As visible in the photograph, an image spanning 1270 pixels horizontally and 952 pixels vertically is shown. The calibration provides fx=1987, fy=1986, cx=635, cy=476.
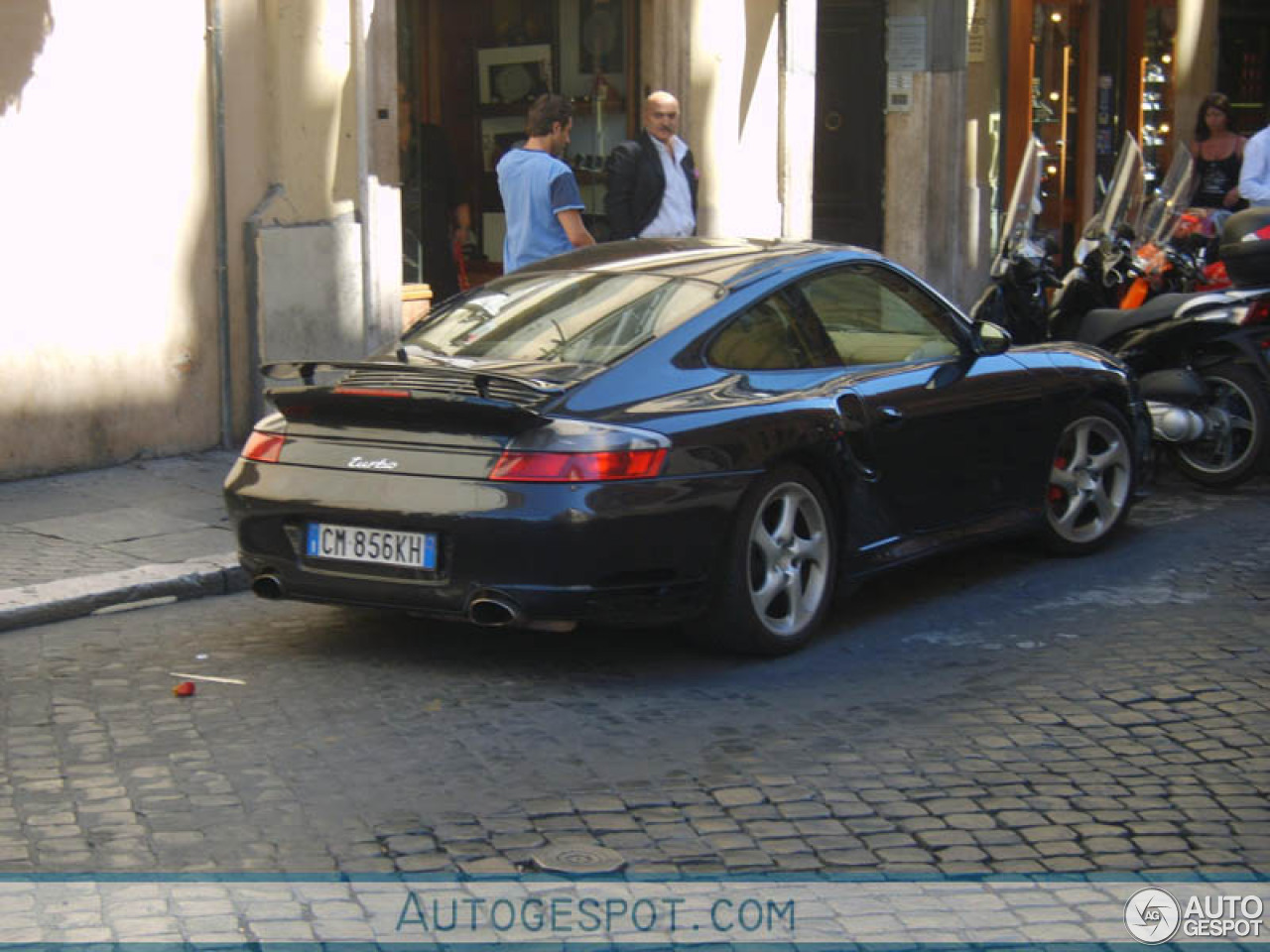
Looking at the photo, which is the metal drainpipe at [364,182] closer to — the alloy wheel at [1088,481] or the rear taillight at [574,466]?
the alloy wheel at [1088,481]

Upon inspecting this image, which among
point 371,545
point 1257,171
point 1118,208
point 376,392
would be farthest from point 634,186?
point 1257,171

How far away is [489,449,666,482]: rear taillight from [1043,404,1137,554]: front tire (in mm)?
2566

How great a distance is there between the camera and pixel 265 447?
258 inches

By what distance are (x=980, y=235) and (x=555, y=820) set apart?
14053 mm

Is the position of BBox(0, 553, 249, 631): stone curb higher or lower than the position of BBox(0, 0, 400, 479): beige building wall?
lower

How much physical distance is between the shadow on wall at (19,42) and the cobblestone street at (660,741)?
363 cm

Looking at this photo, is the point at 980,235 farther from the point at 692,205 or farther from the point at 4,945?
the point at 4,945

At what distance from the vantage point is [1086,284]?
1120 centimetres

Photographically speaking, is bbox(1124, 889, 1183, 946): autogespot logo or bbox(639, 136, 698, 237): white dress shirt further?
bbox(639, 136, 698, 237): white dress shirt

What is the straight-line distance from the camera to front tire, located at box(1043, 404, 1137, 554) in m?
8.14

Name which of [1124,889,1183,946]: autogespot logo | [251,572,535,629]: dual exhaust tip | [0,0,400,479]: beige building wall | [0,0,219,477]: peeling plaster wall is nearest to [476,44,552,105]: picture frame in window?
[0,0,400,479]: beige building wall

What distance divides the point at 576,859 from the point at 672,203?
6.98 m

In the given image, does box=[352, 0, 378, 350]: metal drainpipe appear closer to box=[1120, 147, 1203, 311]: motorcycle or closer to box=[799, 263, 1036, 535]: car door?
box=[1120, 147, 1203, 311]: motorcycle

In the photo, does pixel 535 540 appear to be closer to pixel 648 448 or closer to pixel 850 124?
pixel 648 448
